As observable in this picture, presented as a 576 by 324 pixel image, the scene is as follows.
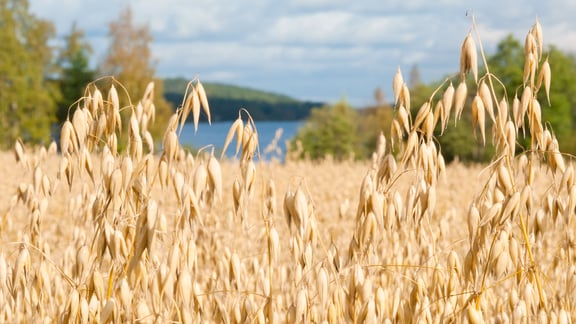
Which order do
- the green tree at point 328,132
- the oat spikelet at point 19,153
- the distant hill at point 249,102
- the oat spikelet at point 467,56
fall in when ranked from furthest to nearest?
the distant hill at point 249,102 < the green tree at point 328,132 < the oat spikelet at point 19,153 < the oat spikelet at point 467,56

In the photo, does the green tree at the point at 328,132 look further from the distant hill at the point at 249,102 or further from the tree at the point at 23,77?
the distant hill at the point at 249,102

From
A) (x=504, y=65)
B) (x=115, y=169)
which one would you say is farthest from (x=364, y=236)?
(x=504, y=65)

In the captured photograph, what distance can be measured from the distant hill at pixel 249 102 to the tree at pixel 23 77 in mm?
73824

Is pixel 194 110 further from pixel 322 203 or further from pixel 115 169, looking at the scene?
pixel 322 203

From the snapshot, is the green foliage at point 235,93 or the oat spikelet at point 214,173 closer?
the oat spikelet at point 214,173

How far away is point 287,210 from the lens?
180 centimetres

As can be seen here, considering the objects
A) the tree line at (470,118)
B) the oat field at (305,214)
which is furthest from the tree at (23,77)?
the oat field at (305,214)

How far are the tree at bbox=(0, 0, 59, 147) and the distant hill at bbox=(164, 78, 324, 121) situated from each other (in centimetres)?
7382

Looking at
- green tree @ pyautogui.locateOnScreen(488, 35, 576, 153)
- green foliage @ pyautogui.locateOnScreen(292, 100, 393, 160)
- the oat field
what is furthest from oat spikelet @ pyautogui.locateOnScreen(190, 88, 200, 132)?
green foliage @ pyautogui.locateOnScreen(292, 100, 393, 160)

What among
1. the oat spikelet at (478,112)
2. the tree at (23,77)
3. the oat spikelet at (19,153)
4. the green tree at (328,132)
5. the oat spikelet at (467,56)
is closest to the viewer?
the oat spikelet at (467,56)

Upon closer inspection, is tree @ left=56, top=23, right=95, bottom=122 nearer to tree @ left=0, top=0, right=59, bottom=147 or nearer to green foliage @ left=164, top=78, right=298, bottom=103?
tree @ left=0, top=0, right=59, bottom=147

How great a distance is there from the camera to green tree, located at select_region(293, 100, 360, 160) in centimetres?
4675

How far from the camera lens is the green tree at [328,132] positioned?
46.8 meters

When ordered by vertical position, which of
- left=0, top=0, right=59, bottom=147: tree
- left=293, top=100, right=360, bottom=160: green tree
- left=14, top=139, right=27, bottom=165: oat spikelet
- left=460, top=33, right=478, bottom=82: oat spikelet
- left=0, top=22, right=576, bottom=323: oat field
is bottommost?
left=0, top=22, right=576, bottom=323: oat field
